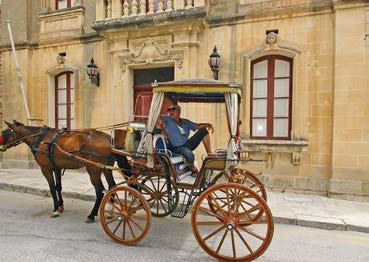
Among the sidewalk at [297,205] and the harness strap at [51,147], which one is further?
the harness strap at [51,147]

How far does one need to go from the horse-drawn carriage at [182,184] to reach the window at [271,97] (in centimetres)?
302

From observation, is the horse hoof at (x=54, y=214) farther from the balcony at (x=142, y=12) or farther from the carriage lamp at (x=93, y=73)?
the balcony at (x=142, y=12)

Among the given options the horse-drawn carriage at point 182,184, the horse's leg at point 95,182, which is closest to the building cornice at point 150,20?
the horse-drawn carriage at point 182,184

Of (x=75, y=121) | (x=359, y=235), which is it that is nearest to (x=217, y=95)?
(x=359, y=235)

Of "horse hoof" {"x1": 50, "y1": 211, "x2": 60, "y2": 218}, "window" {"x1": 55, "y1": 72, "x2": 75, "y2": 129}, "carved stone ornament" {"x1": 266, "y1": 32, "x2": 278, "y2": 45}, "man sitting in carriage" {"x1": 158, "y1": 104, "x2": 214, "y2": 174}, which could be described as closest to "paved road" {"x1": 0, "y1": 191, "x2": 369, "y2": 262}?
"horse hoof" {"x1": 50, "y1": 211, "x2": 60, "y2": 218}

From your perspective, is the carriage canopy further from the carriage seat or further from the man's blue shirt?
the man's blue shirt

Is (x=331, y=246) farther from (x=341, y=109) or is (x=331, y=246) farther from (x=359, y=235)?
(x=341, y=109)

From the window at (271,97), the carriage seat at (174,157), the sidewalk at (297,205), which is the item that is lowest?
the sidewalk at (297,205)

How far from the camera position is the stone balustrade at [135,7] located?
8391 mm

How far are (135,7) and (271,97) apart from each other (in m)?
4.55

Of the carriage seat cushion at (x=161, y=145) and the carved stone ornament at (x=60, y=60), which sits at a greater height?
the carved stone ornament at (x=60, y=60)

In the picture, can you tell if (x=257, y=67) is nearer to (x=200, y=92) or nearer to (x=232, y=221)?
(x=200, y=92)

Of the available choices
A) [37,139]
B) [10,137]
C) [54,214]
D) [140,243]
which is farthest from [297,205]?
[10,137]

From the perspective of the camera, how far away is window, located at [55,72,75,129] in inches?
410
